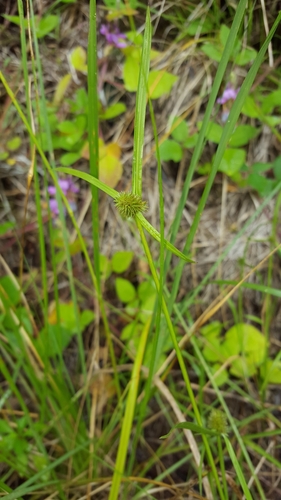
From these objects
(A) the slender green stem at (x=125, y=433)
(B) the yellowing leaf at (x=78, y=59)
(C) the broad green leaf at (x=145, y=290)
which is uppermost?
(B) the yellowing leaf at (x=78, y=59)

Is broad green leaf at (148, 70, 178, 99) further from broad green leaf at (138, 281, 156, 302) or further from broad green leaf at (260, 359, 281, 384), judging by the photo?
broad green leaf at (260, 359, 281, 384)

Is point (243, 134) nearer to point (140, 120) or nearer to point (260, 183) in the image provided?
point (260, 183)

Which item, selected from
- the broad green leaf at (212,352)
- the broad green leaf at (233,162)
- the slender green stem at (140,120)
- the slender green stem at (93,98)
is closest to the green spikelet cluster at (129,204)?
the slender green stem at (140,120)

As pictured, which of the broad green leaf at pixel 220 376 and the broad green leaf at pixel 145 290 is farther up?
the broad green leaf at pixel 145 290

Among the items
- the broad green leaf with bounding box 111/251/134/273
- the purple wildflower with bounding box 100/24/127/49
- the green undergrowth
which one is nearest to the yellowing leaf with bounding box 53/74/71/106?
the green undergrowth

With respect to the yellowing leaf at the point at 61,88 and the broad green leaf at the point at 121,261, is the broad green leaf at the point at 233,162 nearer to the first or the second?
the broad green leaf at the point at 121,261
